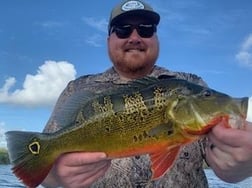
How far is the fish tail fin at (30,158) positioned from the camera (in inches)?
182

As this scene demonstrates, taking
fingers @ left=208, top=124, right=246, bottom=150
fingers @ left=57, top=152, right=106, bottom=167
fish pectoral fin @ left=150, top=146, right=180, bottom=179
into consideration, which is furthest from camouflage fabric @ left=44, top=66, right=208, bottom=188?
fingers @ left=208, top=124, right=246, bottom=150

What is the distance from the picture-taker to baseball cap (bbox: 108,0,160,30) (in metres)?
6.93

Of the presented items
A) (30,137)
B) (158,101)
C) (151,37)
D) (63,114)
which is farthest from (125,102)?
(151,37)

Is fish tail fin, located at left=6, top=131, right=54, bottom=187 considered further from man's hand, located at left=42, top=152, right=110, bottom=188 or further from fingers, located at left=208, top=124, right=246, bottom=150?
fingers, located at left=208, top=124, right=246, bottom=150

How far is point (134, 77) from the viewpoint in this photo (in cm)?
704

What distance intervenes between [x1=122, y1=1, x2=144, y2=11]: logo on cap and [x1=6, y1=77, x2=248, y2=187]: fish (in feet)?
8.05

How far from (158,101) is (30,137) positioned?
4.46ft

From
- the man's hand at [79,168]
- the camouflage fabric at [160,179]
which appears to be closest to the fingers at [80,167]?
the man's hand at [79,168]

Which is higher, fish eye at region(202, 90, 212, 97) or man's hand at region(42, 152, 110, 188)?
fish eye at region(202, 90, 212, 97)

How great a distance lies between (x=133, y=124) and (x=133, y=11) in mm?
2959

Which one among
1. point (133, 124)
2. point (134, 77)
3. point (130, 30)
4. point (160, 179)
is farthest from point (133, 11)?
point (133, 124)

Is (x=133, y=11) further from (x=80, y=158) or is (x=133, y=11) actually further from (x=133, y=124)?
(x=80, y=158)

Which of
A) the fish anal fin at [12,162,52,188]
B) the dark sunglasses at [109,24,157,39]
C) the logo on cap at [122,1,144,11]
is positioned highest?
the logo on cap at [122,1,144,11]

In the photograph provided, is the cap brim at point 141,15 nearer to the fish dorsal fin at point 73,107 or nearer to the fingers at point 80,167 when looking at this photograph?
the fish dorsal fin at point 73,107
